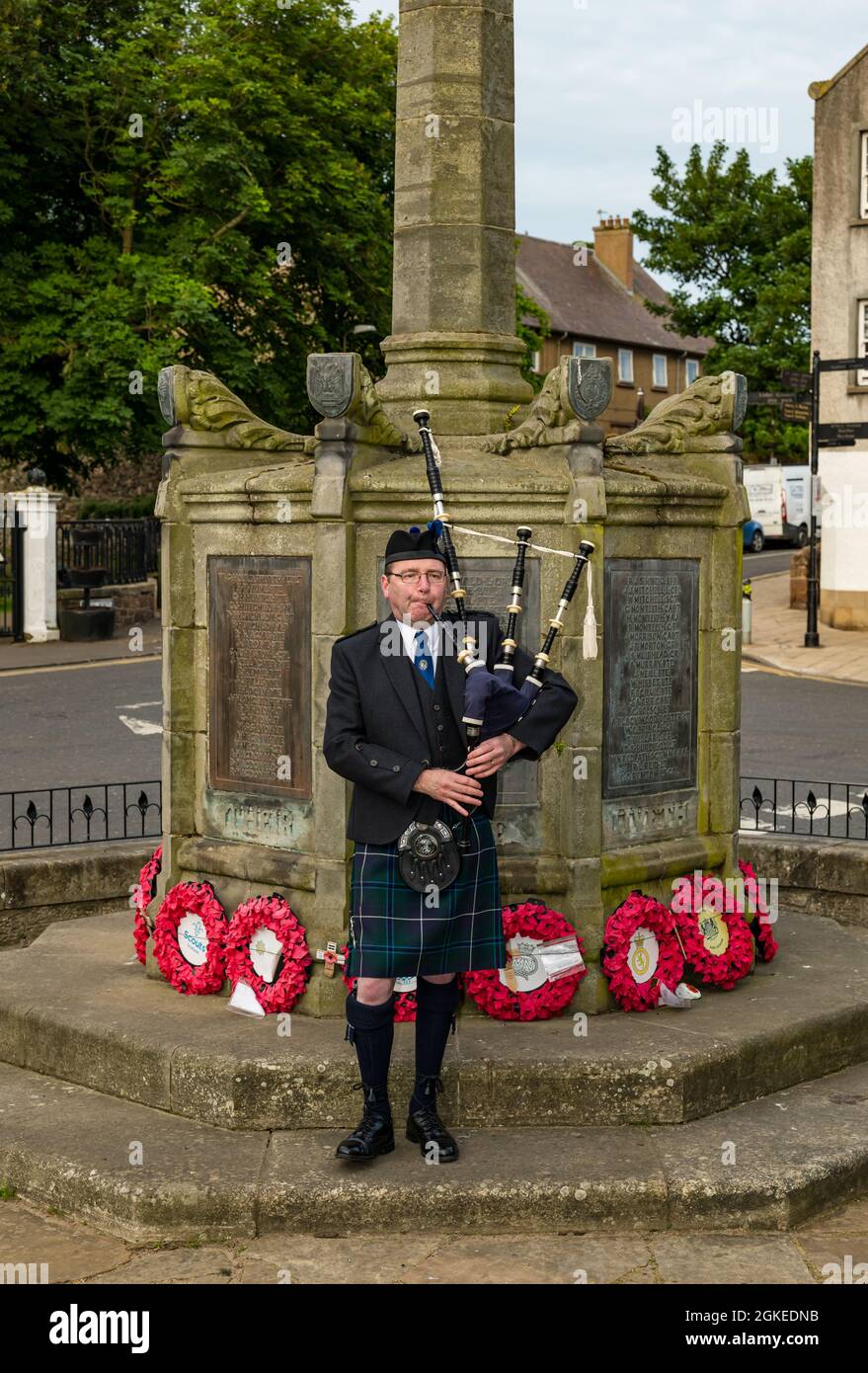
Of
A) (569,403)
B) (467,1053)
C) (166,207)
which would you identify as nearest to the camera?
(467,1053)

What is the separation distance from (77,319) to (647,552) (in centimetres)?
2317

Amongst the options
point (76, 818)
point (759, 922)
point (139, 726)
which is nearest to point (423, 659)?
point (759, 922)

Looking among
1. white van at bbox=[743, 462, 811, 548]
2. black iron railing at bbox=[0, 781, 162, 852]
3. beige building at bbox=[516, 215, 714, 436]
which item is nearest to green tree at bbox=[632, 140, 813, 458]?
white van at bbox=[743, 462, 811, 548]

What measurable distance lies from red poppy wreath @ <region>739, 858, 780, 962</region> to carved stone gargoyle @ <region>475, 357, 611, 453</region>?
2.32m

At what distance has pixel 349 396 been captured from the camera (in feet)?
23.3

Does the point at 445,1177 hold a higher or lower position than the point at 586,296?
lower

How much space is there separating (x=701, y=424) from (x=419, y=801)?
2.97m

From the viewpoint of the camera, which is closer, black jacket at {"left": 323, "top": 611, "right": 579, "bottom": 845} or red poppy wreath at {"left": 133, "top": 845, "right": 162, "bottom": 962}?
black jacket at {"left": 323, "top": 611, "right": 579, "bottom": 845}

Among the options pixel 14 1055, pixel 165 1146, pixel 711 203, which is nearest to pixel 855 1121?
pixel 165 1146

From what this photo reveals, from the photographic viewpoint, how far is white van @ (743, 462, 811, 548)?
4909cm

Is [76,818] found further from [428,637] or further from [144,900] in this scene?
[428,637]

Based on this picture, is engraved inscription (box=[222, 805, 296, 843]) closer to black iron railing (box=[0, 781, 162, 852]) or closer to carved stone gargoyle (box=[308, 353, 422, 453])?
carved stone gargoyle (box=[308, 353, 422, 453])
